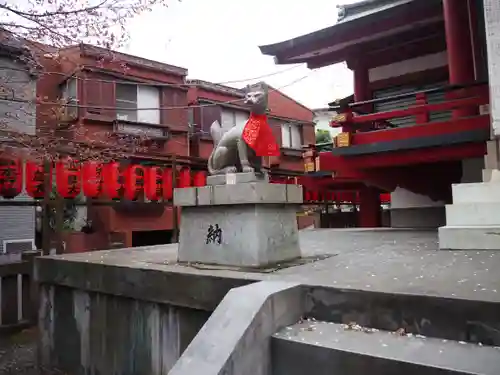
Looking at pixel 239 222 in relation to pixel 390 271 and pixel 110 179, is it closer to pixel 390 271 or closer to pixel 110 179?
pixel 390 271

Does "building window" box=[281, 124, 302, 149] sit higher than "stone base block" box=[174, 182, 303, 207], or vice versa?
"building window" box=[281, 124, 302, 149]

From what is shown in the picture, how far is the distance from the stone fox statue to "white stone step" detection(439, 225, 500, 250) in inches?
109

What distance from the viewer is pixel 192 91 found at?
17453 millimetres

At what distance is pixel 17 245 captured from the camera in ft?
43.1

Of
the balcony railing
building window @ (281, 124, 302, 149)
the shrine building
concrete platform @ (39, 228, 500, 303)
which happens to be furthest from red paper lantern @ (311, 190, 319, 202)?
concrete platform @ (39, 228, 500, 303)

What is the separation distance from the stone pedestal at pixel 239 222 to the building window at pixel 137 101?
415 inches

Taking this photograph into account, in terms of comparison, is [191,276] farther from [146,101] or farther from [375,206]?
[146,101]

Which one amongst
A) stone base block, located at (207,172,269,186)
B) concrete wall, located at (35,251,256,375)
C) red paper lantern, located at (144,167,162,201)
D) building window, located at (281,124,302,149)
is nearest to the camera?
concrete wall, located at (35,251,256,375)

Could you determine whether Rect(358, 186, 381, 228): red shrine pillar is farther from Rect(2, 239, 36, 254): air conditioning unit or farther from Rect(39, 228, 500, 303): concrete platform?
Rect(2, 239, 36, 254): air conditioning unit

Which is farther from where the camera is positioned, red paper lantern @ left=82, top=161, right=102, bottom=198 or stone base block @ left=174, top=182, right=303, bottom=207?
red paper lantern @ left=82, top=161, right=102, bottom=198

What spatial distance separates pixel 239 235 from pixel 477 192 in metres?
3.67

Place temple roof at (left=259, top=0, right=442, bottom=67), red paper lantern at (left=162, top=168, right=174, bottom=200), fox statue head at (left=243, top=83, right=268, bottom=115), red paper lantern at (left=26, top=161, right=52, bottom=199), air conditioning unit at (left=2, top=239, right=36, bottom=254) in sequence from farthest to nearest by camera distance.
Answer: air conditioning unit at (left=2, top=239, right=36, bottom=254)
red paper lantern at (left=162, top=168, right=174, bottom=200)
temple roof at (left=259, top=0, right=442, bottom=67)
red paper lantern at (left=26, top=161, right=52, bottom=199)
fox statue head at (left=243, top=83, right=268, bottom=115)

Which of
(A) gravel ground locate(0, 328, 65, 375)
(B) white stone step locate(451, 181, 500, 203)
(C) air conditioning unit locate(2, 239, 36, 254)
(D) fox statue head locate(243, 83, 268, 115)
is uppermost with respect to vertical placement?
(D) fox statue head locate(243, 83, 268, 115)

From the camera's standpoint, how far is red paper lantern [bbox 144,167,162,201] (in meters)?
10.9
